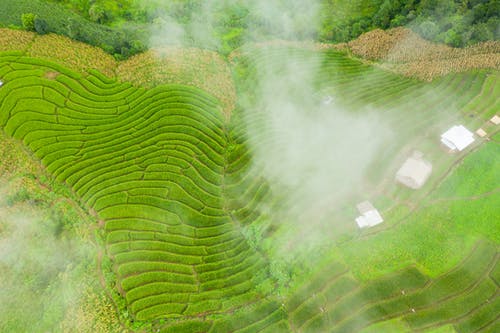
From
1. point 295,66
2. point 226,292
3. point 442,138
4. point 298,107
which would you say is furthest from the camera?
point 295,66

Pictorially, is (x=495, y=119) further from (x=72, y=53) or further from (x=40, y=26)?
(x=40, y=26)

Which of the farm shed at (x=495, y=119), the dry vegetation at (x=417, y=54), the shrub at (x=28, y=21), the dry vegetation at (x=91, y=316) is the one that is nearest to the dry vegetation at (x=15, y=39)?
the shrub at (x=28, y=21)

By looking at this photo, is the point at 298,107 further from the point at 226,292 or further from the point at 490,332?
the point at 490,332

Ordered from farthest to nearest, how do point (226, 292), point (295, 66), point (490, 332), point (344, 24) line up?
1. point (344, 24)
2. point (295, 66)
3. point (226, 292)
4. point (490, 332)

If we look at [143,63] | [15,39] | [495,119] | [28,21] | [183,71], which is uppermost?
[28,21]

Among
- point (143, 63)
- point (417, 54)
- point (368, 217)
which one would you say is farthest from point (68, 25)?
point (417, 54)

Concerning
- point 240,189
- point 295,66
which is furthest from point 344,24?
point 240,189

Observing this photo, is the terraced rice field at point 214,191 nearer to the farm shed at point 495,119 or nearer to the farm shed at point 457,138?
the farm shed at point 495,119
